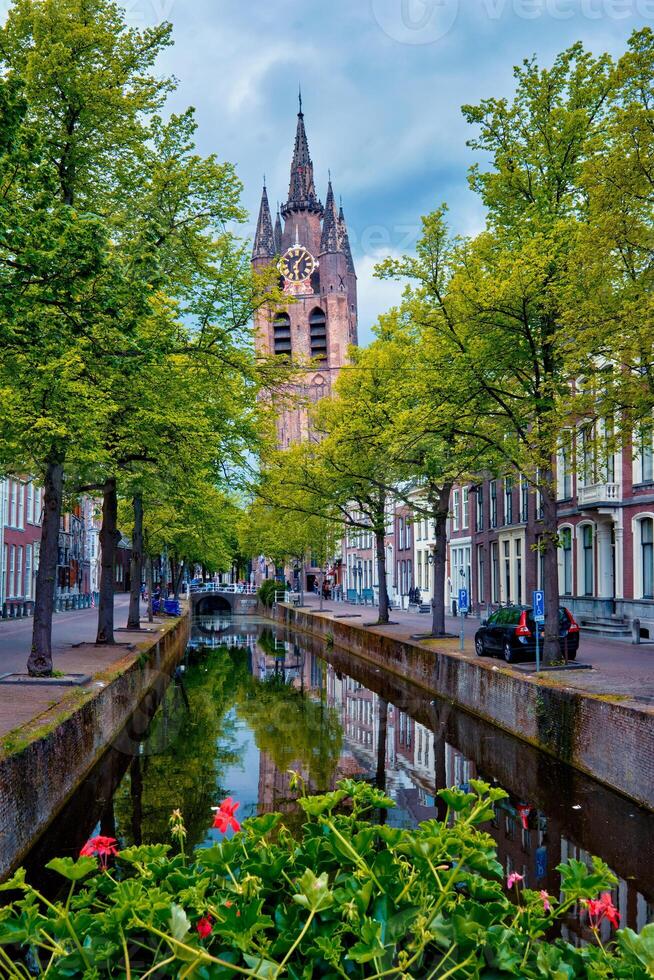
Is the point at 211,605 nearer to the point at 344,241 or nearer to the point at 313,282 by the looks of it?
the point at 313,282

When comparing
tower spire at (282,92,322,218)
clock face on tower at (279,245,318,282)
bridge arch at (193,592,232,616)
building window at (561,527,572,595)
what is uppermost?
tower spire at (282,92,322,218)

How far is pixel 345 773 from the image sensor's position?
14875 mm

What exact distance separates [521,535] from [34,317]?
36813 mm

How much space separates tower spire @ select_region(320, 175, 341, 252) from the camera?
12588 cm

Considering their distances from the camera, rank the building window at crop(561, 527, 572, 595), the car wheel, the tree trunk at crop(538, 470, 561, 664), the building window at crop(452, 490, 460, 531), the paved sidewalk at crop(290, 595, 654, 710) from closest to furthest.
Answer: the paved sidewalk at crop(290, 595, 654, 710), the tree trunk at crop(538, 470, 561, 664), the car wheel, the building window at crop(561, 527, 572, 595), the building window at crop(452, 490, 460, 531)

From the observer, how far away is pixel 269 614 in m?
79.9

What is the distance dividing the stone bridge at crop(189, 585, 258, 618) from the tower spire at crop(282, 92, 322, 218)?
64772 mm

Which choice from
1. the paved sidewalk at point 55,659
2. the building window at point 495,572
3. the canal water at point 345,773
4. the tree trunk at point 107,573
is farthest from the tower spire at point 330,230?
the canal water at point 345,773

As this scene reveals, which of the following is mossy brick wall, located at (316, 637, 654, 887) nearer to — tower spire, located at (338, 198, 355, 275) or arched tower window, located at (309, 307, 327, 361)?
arched tower window, located at (309, 307, 327, 361)

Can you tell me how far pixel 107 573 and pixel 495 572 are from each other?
28.1 meters

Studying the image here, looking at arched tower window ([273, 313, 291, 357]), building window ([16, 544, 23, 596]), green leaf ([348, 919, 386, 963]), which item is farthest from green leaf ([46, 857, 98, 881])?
arched tower window ([273, 313, 291, 357])

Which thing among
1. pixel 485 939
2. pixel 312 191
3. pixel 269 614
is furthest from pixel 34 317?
pixel 312 191

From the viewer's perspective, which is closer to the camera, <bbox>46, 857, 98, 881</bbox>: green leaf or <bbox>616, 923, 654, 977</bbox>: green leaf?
<bbox>616, 923, 654, 977</bbox>: green leaf

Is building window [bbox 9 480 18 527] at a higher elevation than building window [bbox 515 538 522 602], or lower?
higher
